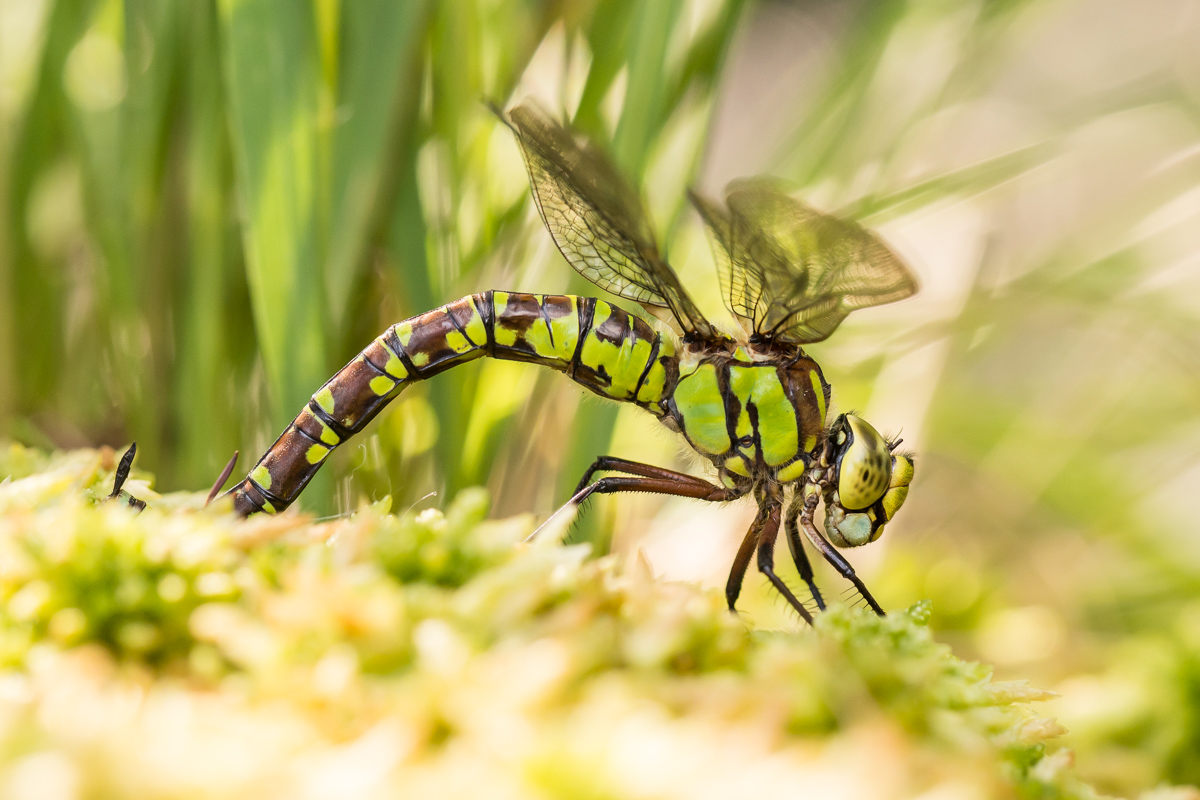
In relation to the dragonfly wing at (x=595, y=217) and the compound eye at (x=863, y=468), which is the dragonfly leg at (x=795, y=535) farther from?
the dragonfly wing at (x=595, y=217)

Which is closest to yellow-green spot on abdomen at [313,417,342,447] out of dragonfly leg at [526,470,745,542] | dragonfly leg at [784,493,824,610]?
dragonfly leg at [526,470,745,542]

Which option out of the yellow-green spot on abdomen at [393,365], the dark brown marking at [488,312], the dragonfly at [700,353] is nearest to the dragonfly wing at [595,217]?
the dragonfly at [700,353]

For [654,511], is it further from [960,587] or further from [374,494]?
[374,494]

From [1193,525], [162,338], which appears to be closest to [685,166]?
[162,338]

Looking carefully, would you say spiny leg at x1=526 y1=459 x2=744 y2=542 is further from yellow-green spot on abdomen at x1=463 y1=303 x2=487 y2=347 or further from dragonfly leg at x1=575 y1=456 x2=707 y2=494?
yellow-green spot on abdomen at x1=463 y1=303 x2=487 y2=347

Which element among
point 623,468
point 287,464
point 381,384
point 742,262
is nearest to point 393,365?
point 381,384

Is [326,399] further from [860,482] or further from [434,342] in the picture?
[860,482]

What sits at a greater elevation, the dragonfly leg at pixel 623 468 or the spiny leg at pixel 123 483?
the dragonfly leg at pixel 623 468

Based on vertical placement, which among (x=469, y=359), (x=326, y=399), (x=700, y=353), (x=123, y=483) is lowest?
(x=123, y=483)
